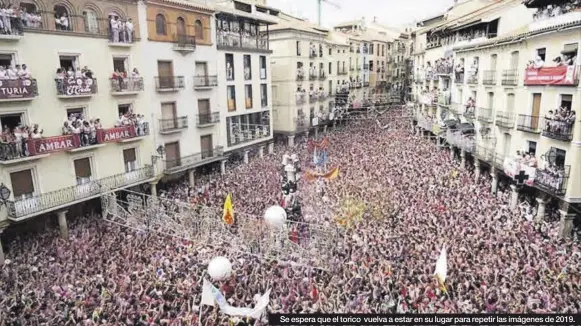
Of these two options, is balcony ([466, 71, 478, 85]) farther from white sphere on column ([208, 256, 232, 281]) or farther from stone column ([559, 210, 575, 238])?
white sphere on column ([208, 256, 232, 281])

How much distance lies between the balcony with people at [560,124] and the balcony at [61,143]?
2176 cm

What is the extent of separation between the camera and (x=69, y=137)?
20797mm

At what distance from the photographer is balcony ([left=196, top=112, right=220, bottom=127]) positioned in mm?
29281

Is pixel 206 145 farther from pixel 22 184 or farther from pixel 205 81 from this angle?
pixel 22 184

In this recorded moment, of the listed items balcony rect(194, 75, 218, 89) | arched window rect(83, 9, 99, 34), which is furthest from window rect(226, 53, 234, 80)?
arched window rect(83, 9, 99, 34)

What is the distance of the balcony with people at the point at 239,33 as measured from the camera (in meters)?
31.3

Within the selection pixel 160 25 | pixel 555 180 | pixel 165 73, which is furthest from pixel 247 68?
pixel 555 180

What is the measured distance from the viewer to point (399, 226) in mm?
20016

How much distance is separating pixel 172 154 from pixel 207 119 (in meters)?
3.75

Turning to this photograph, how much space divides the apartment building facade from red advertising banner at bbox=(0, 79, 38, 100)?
0.13 feet

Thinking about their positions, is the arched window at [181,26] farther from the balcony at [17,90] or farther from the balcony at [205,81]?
the balcony at [17,90]

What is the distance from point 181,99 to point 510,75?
2085 cm

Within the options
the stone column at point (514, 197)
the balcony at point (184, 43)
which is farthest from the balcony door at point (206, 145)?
the stone column at point (514, 197)

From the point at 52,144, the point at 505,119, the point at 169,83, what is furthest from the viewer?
the point at 169,83
